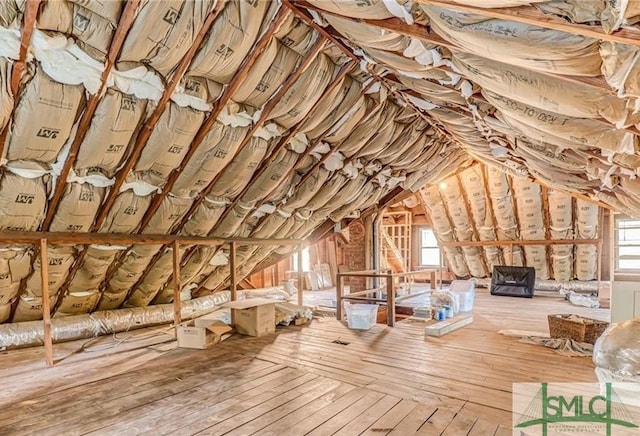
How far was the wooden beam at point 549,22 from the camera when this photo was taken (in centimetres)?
126

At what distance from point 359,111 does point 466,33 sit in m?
2.68

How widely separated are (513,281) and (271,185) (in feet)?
21.8

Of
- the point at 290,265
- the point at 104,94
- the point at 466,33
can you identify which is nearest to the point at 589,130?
the point at 466,33

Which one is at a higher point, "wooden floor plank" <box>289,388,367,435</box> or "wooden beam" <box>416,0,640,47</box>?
"wooden beam" <box>416,0,640,47</box>

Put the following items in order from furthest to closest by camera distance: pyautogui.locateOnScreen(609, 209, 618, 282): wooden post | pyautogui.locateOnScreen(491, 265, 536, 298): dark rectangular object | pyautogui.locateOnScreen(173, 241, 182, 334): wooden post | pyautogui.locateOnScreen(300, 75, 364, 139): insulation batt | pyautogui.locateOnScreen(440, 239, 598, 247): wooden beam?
pyautogui.locateOnScreen(491, 265, 536, 298): dark rectangular object
pyautogui.locateOnScreen(609, 209, 618, 282): wooden post
pyautogui.locateOnScreen(440, 239, 598, 247): wooden beam
pyautogui.locateOnScreen(173, 241, 182, 334): wooden post
pyautogui.locateOnScreen(300, 75, 364, 139): insulation batt

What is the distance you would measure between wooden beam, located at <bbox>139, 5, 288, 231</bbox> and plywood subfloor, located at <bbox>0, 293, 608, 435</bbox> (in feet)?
5.83

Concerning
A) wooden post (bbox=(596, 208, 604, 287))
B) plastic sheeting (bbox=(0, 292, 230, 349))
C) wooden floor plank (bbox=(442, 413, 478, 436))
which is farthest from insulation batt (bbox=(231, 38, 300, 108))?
wooden post (bbox=(596, 208, 604, 287))

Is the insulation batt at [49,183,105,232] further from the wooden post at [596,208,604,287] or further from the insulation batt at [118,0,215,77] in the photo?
the wooden post at [596,208,604,287]

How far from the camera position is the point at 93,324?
5.27 m

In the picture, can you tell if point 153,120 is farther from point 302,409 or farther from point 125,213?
point 302,409

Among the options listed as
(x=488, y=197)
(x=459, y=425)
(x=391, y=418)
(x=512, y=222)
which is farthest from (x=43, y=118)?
(x=512, y=222)

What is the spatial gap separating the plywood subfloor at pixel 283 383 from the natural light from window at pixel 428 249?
5878mm

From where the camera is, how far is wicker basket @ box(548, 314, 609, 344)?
14.5 feet

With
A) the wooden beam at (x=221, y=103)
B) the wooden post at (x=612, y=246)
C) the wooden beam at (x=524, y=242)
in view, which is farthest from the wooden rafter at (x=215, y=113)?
the wooden post at (x=612, y=246)
